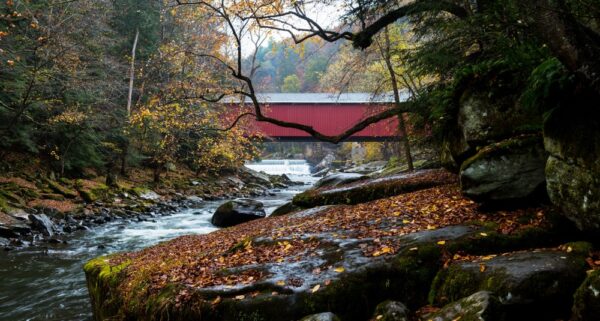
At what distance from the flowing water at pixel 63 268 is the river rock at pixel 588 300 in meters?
6.34

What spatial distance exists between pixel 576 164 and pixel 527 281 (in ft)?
3.90

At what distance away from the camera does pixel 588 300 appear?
2.68 metres

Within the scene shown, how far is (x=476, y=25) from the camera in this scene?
20.3ft

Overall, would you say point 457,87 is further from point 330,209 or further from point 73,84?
point 73,84

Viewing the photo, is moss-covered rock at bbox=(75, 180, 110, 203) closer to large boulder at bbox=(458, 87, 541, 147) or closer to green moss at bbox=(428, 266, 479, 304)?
large boulder at bbox=(458, 87, 541, 147)

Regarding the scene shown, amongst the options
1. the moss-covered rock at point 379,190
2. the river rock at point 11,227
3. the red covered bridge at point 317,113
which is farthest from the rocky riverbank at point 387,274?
the red covered bridge at point 317,113

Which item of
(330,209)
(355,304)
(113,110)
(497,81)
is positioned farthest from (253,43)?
(113,110)

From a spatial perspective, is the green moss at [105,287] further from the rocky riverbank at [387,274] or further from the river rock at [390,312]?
the river rock at [390,312]

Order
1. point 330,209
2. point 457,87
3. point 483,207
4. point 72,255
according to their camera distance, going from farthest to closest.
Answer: point 72,255 → point 330,209 → point 457,87 → point 483,207

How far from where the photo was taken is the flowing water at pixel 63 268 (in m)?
6.55

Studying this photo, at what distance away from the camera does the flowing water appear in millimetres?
6552

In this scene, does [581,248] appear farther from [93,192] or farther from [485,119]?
[93,192]

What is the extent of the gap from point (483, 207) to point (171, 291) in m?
3.73

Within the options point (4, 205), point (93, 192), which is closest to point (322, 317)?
point (4, 205)
